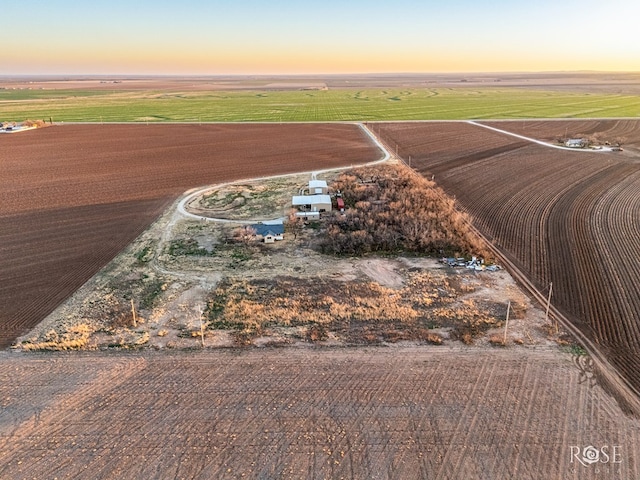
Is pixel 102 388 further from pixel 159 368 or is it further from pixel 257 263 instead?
pixel 257 263

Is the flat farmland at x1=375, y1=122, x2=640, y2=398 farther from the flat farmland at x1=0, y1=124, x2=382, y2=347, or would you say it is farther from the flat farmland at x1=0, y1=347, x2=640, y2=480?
the flat farmland at x1=0, y1=124, x2=382, y2=347

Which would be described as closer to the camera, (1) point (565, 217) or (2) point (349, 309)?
(2) point (349, 309)

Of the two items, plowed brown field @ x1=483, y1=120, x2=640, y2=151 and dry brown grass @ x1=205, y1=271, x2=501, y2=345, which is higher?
plowed brown field @ x1=483, y1=120, x2=640, y2=151

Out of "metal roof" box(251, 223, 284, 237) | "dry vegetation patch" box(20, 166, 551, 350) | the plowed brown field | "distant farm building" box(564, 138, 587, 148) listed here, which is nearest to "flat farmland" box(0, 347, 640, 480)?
"dry vegetation patch" box(20, 166, 551, 350)

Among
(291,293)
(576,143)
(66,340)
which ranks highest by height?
(576,143)

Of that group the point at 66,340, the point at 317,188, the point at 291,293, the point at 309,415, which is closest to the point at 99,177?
the point at 317,188

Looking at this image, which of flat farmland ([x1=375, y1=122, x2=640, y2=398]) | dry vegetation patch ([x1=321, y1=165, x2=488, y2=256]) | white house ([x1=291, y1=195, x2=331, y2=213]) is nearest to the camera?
flat farmland ([x1=375, y1=122, x2=640, y2=398])

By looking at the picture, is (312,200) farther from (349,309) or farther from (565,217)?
(565,217)
